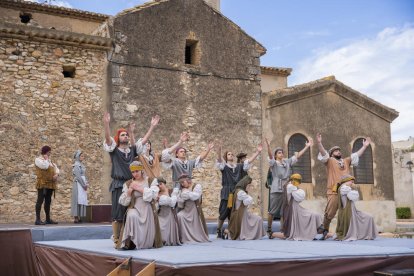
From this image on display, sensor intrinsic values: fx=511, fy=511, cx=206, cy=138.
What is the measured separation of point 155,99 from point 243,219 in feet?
21.9

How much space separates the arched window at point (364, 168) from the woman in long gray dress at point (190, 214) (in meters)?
10.6

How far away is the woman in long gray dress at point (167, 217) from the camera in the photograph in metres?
7.67

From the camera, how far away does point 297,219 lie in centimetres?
912

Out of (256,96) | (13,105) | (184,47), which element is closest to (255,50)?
(256,96)

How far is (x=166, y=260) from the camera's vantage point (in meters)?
5.08

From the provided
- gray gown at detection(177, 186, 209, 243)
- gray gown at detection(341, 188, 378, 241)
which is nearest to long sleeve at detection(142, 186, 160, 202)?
gray gown at detection(177, 186, 209, 243)

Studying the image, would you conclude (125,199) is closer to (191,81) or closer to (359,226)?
(359,226)

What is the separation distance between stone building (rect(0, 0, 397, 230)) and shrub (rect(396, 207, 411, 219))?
1105cm

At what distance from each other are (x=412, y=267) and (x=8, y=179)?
9.89 meters

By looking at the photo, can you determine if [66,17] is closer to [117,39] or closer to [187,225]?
[117,39]

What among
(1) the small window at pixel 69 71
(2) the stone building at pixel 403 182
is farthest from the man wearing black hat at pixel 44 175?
(2) the stone building at pixel 403 182

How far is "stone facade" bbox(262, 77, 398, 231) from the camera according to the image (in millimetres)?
16938

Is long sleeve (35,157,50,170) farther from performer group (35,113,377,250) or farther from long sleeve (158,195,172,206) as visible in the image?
long sleeve (158,195,172,206)

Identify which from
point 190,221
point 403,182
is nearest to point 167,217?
point 190,221
